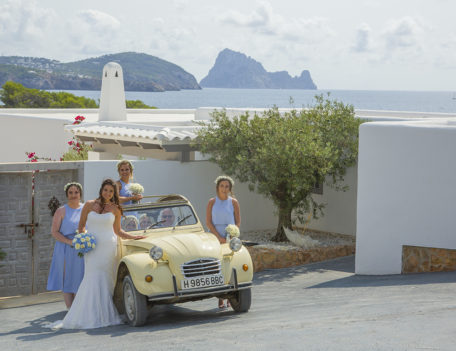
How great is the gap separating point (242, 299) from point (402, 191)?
4682 mm

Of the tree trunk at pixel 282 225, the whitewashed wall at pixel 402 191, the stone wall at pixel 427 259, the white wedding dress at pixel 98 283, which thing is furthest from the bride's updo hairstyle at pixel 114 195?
the tree trunk at pixel 282 225

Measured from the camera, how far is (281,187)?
50.1 feet

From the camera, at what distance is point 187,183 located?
15.6 m

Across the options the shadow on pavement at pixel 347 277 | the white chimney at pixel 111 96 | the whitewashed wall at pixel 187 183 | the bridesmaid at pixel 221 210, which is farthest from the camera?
the white chimney at pixel 111 96

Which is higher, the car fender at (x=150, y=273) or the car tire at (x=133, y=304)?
the car fender at (x=150, y=273)

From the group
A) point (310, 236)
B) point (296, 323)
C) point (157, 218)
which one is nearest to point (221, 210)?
point (157, 218)

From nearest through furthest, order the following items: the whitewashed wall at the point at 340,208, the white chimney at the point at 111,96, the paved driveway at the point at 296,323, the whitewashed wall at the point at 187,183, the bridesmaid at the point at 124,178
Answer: the paved driveway at the point at 296,323 → the bridesmaid at the point at 124,178 → the whitewashed wall at the point at 187,183 → the whitewashed wall at the point at 340,208 → the white chimney at the point at 111,96

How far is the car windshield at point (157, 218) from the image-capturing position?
9.84 meters

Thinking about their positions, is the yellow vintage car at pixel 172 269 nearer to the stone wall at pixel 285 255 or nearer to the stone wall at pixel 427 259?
the stone wall at pixel 427 259

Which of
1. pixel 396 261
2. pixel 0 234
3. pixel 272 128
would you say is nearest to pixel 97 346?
pixel 0 234

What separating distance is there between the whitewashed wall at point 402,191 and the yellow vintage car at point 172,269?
437cm

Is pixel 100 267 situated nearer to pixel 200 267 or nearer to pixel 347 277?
pixel 200 267

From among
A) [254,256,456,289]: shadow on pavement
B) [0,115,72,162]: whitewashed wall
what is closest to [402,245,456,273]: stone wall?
[254,256,456,289]: shadow on pavement

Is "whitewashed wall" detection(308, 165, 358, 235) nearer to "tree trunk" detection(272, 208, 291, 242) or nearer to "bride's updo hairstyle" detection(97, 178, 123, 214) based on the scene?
"tree trunk" detection(272, 208, 291, 242)
